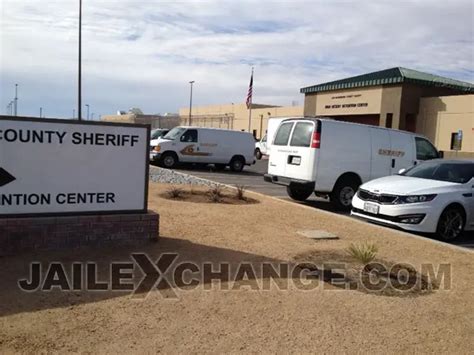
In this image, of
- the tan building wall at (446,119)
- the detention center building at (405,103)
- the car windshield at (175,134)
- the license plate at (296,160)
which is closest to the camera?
the license plate at (296,160)

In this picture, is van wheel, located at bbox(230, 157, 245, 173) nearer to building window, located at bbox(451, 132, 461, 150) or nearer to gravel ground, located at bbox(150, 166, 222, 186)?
gravel ground, located at bbox(150, 166, 222, 186)

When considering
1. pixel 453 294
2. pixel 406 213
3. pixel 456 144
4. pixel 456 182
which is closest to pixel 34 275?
pixel 453 294

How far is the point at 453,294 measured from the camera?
5551mm

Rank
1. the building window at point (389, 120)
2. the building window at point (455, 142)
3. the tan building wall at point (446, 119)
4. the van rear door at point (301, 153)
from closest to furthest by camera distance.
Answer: the van rear door at point (301, 153) < the tan building wall at point (446, 119) < the building window at point (455, 142) < the building window at point (389, 120)

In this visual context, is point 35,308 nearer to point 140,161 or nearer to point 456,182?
point 140,161

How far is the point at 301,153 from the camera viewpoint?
11.9 meters

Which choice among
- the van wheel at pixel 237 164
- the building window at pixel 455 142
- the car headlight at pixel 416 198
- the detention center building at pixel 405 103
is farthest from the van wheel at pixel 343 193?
the building window at pixel 455 142

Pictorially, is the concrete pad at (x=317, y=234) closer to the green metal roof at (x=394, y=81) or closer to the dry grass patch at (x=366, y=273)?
the dry grass patch at (x=366, y=273)

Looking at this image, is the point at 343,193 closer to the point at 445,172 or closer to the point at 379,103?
the point at 445,172

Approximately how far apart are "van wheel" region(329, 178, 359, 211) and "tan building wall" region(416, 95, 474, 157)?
2366 centimetres

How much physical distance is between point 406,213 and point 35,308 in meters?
6.47

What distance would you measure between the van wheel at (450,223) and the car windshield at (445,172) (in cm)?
73

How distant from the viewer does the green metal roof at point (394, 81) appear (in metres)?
38.0

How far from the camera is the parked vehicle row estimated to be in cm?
902
